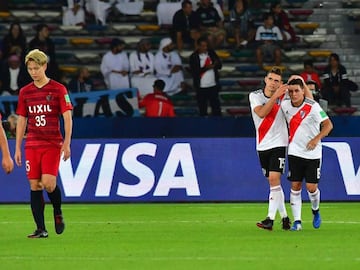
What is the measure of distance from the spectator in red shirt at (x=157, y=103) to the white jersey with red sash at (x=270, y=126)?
10139 mm

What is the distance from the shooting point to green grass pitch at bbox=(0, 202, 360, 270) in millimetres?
12252

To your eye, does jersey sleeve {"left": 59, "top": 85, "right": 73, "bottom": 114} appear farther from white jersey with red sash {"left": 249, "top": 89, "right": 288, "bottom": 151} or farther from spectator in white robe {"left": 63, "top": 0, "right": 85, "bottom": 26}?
spectator in white robe {"left": 63, "top": 0, "right": 85, "bottom": 26}

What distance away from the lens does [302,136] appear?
626 inches

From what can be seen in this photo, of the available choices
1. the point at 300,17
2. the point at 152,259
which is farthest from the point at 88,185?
the point at 300,17

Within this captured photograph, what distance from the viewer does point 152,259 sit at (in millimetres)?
12555

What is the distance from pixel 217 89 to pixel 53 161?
12.9m

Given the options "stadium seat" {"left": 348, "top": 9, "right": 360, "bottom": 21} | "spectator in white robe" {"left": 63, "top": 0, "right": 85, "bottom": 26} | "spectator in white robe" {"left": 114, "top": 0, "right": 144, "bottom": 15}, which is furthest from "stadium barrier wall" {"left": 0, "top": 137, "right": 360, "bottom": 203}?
"stadium seat" {"left": 348, "top": 9, "right": 360, "bottom": 21}

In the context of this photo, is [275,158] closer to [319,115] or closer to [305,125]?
[305,125]

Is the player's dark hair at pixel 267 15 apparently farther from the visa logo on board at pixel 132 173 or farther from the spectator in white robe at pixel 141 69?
the visa logo on board at pixel 132 173

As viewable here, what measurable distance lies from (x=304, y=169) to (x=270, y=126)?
68 cm

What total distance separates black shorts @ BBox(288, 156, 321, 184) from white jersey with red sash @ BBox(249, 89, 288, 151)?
0.27 meters

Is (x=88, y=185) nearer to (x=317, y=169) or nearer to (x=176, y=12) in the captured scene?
(x=317, y=169)

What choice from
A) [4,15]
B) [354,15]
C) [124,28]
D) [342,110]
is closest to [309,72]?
[342,110]

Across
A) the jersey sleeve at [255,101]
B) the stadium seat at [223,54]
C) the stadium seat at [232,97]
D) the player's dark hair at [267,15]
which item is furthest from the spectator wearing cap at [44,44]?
the jersey sleeve at [255,101]
